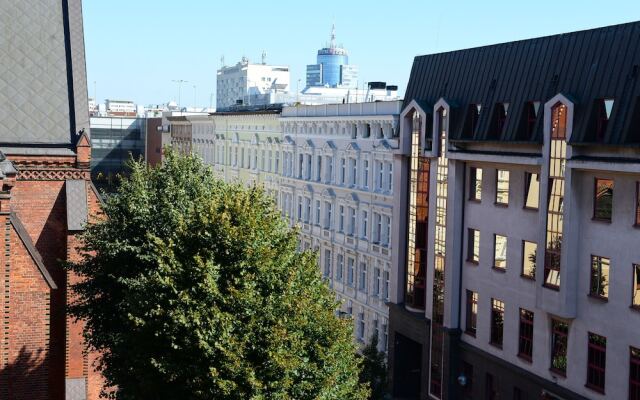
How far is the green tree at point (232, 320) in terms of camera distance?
83.7 ft

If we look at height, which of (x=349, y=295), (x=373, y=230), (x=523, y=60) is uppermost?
(x=523, y=60)

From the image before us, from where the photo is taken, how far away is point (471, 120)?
45344 millimetres

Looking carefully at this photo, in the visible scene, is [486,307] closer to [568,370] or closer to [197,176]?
[568,370]

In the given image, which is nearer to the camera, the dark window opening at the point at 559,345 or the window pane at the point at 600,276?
the window pane at the point at 600,276

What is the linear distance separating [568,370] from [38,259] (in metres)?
18.9

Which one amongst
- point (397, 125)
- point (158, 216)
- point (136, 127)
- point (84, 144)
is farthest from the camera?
point (136, 127)

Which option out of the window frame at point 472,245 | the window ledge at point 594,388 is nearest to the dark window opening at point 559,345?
the window ledge at point 594,388

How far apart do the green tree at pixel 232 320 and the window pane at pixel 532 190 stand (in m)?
13.4

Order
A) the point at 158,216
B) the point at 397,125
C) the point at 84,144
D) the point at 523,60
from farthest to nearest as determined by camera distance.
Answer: the point at 397,125, the point at 523,60, the point at 84,144, the point at 158,216

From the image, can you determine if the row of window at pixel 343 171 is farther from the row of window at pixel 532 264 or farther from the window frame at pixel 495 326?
the window frame at pixel 495 326

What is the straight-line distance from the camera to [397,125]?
54.5m

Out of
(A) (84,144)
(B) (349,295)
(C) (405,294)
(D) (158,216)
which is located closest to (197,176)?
(D) (158,216)

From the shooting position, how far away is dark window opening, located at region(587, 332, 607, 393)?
3628 centimetres

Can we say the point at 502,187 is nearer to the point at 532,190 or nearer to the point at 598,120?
the point at 532,190
